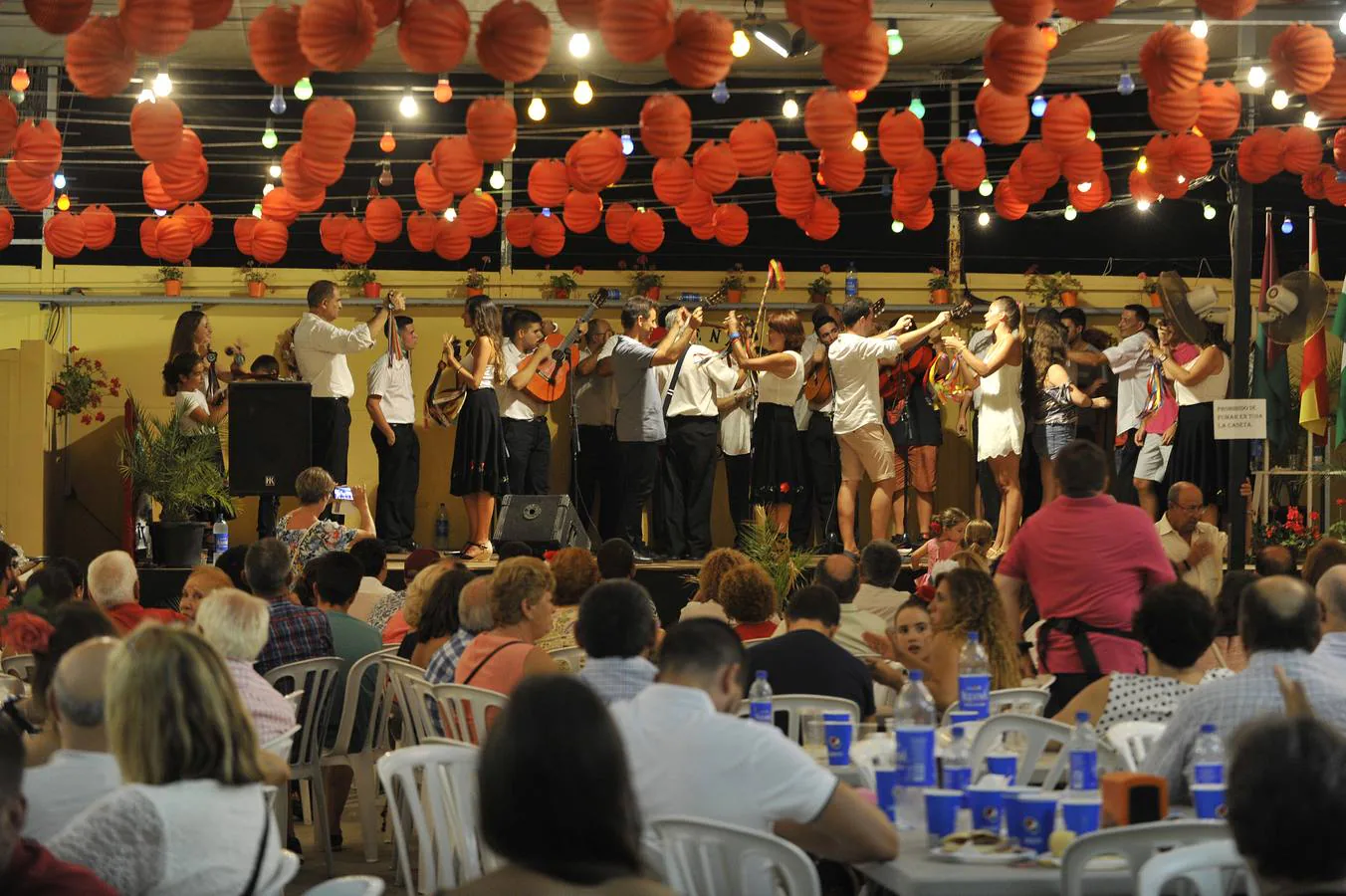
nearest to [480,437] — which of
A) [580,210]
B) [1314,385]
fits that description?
[580,210]

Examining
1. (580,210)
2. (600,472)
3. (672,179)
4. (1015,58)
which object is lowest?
(600,472)

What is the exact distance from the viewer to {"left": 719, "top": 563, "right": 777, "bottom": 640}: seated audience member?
602 cm

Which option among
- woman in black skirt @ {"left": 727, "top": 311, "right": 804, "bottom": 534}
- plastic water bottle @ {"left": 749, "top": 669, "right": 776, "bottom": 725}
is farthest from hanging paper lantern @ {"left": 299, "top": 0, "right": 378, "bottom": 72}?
woman in black skirt @ {"left": 727, "top": 311, "right": 804, "bottom": 534}

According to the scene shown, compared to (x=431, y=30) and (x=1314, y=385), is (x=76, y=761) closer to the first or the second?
(x=431, y=30)

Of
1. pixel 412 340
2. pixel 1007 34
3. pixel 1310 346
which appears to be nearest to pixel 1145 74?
pixel 1007 34

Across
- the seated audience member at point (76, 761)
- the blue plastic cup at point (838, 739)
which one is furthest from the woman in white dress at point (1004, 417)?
the seated audience member at point (76, 761)

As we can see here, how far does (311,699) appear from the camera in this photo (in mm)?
6137

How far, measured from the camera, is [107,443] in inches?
529

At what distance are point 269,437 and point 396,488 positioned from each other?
1204 mm

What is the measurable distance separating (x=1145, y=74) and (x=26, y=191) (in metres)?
6.51

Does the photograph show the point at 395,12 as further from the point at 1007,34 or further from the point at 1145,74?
the point at 1145,74

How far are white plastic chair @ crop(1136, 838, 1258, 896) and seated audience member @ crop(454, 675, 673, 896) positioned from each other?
1.15 m

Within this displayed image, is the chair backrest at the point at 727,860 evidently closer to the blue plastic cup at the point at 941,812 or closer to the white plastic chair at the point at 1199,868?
the blue plastic cup at the point at 941,812

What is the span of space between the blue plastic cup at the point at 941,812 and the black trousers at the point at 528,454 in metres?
8.27
